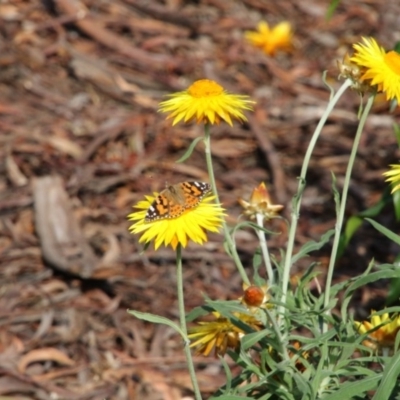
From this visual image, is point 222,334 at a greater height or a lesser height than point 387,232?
lesser

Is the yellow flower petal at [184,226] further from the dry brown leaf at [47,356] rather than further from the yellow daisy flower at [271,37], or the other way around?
the yellow daisy flower at [271,37]

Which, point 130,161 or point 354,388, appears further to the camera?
point 130,161

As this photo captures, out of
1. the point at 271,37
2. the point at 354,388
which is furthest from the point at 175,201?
the point at 271,37

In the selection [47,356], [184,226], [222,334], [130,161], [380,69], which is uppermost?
[380,69]

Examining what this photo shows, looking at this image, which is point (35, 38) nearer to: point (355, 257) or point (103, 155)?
point (103, 155)

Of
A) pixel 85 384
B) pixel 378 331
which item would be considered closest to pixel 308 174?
pixel 85 384

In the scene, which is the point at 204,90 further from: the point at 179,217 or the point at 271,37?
the point at 271,37

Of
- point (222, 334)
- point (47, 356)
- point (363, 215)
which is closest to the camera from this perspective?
point (222, 334)

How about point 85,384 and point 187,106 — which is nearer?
point 187,106
